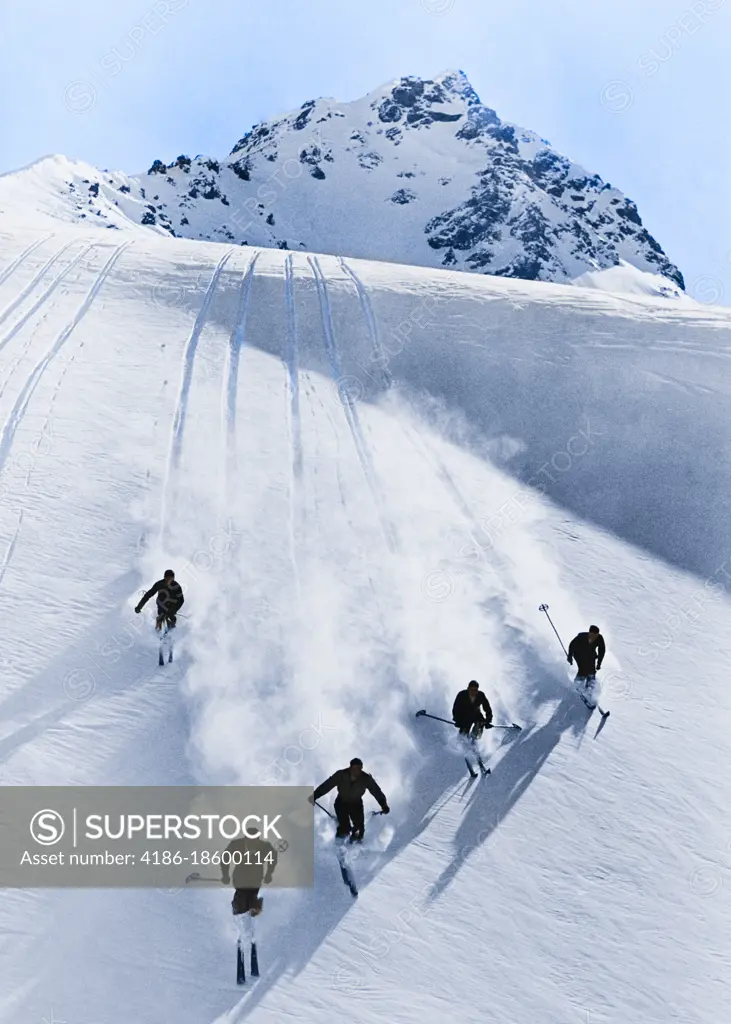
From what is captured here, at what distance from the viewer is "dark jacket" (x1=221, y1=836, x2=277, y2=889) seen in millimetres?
8375

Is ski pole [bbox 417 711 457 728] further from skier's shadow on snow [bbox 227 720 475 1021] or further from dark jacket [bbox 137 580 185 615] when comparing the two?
dark jacket [bbox 137 580 185 615]

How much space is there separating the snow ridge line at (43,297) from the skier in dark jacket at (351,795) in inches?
679

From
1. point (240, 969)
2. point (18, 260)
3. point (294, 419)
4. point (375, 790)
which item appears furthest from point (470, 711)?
point (18, 260)

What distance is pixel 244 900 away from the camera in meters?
8.44

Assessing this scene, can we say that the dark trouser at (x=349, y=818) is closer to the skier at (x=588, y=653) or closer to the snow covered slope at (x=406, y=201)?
the skier at (x=588, y=653)

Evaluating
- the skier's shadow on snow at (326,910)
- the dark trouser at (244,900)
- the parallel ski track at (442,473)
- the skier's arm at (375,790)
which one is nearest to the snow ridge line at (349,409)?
the parallel ski track at (442,473)

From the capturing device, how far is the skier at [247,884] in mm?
8375

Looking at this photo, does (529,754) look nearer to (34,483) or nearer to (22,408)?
(34,483)

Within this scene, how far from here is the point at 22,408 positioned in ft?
62.3

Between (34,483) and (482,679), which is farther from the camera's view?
(34,483)

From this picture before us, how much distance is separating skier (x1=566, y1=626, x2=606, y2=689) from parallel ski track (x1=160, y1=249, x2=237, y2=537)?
747cm

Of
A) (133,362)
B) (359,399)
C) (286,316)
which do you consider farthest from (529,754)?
(286,316)

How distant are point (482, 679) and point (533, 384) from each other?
40.9 ft

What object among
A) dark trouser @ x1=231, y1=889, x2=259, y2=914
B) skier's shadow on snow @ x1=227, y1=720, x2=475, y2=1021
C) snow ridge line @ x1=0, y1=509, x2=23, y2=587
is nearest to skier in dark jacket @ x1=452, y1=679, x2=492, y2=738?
skier's shadow on snow @ x1=227, y1=720, x2=475, y2=1021
